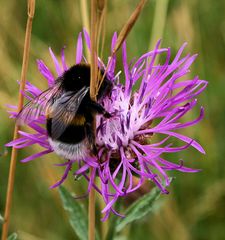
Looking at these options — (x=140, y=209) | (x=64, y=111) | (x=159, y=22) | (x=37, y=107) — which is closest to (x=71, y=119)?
(x=64, y=111)

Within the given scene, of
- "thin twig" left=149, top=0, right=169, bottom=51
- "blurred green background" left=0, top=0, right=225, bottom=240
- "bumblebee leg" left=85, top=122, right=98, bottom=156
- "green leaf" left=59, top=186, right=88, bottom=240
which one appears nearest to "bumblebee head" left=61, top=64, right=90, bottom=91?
"bumblebee leg" left=85, top=122, right=98, bottom=156

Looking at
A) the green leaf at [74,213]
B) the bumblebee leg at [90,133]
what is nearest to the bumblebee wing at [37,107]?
the bumblebee leg at [90,133]

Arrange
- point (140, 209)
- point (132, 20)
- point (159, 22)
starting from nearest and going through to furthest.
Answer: point (132, 20)
point (140, 209)
point (159, 22)

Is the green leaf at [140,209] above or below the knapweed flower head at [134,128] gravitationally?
below

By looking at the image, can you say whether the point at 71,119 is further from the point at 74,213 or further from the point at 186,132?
the point at 186,132

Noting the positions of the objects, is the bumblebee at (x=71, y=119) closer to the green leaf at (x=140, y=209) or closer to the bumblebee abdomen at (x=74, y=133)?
the bumblebee abdomen at (x=74, y=133)

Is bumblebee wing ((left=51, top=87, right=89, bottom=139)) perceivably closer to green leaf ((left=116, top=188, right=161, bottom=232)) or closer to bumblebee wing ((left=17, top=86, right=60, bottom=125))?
bumblebee wing ((left=17, top=86, right=60, bottom=125))

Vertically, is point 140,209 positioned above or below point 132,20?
below
